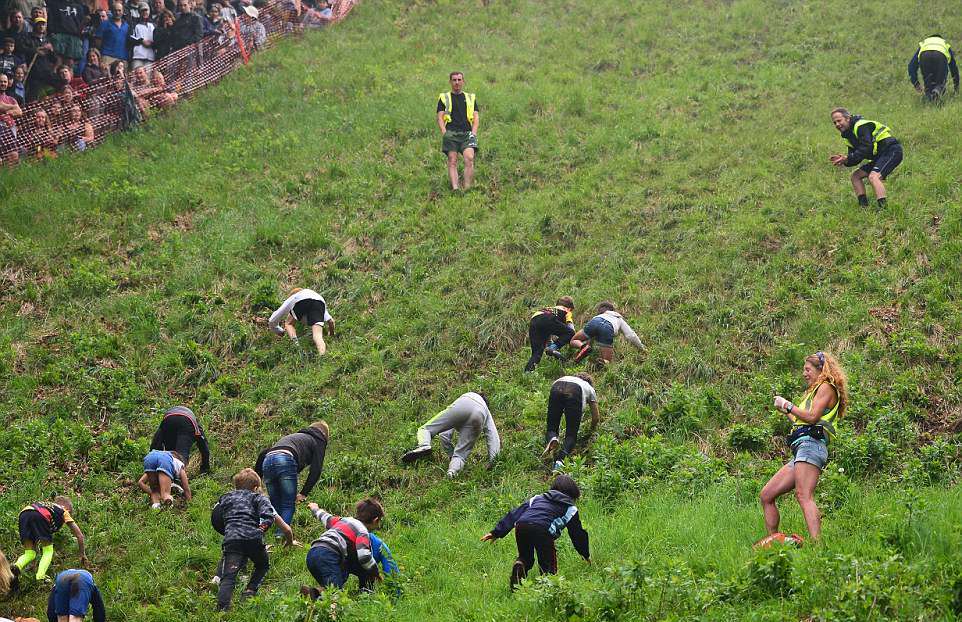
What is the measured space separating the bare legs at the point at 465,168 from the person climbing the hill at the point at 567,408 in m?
7.85

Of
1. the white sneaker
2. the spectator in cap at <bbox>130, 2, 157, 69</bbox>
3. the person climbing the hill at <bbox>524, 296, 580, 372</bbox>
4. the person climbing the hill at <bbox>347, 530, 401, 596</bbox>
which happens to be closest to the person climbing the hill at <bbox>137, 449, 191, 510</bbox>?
the person climbing the hill at <bbox>347, 530, 401, 596</bbox>

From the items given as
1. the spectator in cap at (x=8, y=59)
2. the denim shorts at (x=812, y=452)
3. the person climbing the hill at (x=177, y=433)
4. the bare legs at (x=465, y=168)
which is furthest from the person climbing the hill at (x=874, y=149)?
the spectator in cap at (x=8, y=59)

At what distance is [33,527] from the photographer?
956 centimetres

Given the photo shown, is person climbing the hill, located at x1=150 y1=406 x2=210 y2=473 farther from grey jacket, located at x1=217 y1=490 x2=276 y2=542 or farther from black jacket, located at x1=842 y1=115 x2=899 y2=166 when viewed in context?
black jacket, located at x1=842 y1=115 x2=899 y2=166

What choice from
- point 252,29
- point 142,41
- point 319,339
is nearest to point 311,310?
point 319,339

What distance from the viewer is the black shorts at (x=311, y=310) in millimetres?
13930

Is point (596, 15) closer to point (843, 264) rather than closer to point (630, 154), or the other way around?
point (630, 154)

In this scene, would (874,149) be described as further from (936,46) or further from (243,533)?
(243,533)

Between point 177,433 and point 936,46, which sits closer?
point 177,433

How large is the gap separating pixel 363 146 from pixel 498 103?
348 centimetres

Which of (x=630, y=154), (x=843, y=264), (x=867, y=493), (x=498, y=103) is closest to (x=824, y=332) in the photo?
(x=843, y=264)

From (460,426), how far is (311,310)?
12.9ft

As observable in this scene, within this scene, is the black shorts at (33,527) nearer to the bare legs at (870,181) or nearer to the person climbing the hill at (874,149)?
the person climbing the hill at (874,149)

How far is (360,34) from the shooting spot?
80.3 ft
